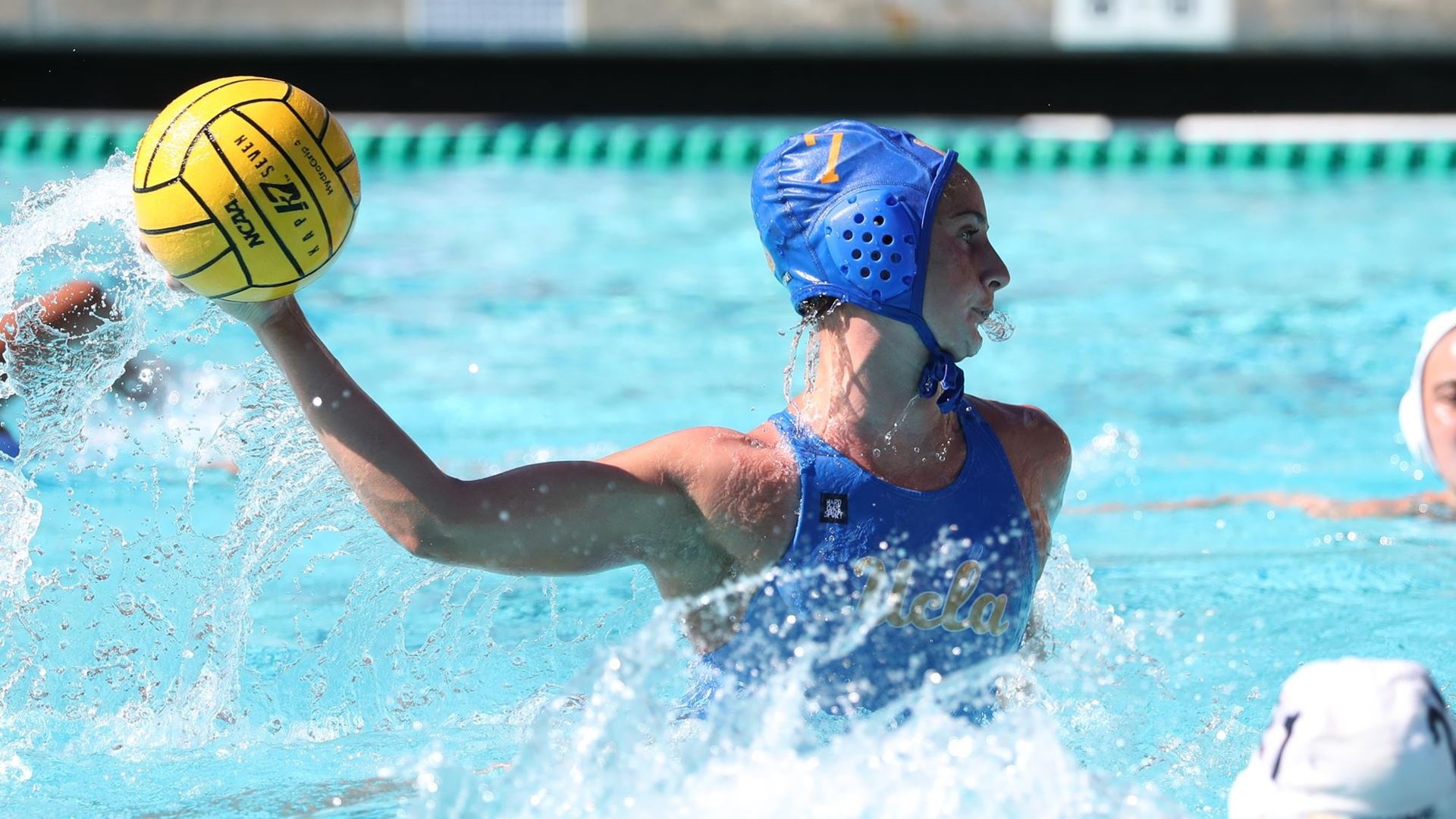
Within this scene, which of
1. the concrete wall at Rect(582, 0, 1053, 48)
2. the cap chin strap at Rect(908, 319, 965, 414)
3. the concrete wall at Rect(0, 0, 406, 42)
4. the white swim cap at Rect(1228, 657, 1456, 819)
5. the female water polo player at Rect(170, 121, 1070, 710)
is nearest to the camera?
the white swim cap at Rect(1228, 657, 1456, 819)

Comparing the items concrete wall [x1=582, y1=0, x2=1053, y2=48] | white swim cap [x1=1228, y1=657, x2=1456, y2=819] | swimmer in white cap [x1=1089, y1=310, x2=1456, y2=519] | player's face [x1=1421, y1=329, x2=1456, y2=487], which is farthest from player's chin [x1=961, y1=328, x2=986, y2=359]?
concrete wall [x1=582, y1=0, x2=1053, y2=48]

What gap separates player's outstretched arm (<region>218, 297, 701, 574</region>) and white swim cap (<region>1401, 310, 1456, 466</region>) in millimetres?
943

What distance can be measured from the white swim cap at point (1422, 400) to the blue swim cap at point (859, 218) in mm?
664

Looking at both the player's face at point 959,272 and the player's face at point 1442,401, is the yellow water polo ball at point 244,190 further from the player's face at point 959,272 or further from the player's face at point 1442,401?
the player's face at point 1442,401

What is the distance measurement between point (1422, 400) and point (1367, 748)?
0.43 meters

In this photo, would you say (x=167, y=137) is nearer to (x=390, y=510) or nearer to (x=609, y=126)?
(x=390, y=510)

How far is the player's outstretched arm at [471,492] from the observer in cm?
219

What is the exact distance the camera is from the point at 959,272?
236 cm

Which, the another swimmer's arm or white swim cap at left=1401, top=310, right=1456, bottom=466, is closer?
white swim cap at left=1401, top=310, right=1456, bottom=466

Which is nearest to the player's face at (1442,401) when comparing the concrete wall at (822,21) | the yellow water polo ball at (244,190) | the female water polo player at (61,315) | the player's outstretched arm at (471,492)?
the player's outstretched arm at (471,492)

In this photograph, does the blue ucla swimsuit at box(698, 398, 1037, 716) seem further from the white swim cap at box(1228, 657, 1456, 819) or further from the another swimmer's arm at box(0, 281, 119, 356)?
the another swimmer's arm at box(0, 281, 119, 356)

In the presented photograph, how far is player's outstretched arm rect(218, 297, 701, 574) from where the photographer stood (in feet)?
7.17

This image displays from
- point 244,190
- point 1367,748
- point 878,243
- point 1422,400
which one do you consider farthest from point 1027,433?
point 244,190

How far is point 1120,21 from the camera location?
10633 millimetres
